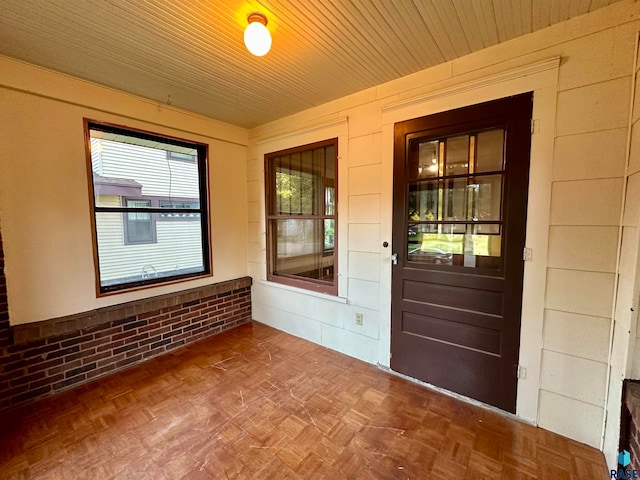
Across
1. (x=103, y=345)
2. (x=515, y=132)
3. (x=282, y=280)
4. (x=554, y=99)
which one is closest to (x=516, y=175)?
(x=515, y=132)

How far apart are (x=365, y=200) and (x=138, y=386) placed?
2.67 metres

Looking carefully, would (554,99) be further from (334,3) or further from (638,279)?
(334,3)

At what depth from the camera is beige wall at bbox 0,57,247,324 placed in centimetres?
207

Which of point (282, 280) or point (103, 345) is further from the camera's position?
point (282, 280)

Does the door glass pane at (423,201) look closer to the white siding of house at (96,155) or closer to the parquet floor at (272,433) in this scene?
the parquet floor at (272,433)

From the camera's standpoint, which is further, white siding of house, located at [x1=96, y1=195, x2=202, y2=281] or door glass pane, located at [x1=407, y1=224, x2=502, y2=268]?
white siding of house, located at [x1=96, y1=195, x2=202, y2=281]

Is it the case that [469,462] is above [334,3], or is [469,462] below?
below

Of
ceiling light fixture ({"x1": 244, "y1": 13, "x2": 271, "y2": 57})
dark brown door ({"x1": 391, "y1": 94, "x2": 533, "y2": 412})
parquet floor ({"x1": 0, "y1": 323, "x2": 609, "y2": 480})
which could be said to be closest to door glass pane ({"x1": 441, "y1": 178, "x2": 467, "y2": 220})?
dark brown door ({"x1": 391, "y1": 94, "x2": 533, "y2": 412})

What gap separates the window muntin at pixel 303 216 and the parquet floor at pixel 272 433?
1.15 meters

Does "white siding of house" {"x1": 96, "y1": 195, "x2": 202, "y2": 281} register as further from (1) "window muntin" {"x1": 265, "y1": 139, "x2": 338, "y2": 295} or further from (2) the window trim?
(1) "window muntin" {"x1": 265, "y1": 139, "x2": 338, "y2": 295}

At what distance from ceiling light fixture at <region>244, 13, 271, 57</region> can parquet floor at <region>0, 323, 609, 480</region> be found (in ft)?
8.20

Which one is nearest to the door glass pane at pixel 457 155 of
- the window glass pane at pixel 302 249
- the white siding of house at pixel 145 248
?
the window glass pane at pixel 302 249

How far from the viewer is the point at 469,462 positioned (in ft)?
5.28
